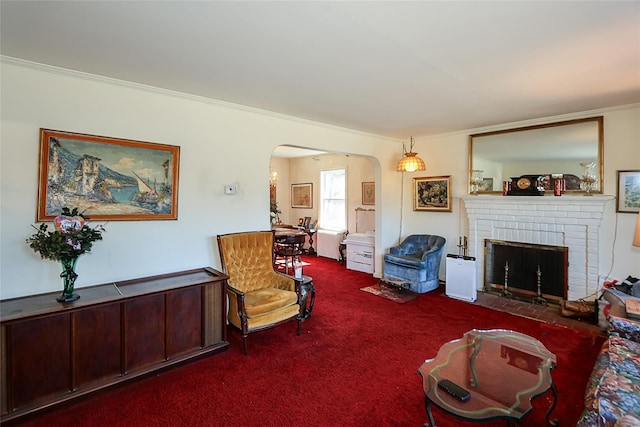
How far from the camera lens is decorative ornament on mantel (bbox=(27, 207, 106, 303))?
7.49 feet

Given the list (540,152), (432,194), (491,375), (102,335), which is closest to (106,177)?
(102,335)

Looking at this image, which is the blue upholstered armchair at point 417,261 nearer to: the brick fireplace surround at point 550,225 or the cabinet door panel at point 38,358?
the brick fireplace surround at point 550,225

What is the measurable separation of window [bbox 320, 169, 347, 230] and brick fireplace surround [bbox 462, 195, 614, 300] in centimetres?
323

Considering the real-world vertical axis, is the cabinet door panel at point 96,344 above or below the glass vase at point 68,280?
below

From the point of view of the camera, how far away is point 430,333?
11.3ft

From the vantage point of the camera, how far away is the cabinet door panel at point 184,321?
2736mm

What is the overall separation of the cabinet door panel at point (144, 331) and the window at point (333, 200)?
538 centimetres

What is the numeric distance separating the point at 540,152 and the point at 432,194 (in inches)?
65.8

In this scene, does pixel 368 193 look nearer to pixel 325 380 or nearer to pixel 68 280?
pixel 325 380

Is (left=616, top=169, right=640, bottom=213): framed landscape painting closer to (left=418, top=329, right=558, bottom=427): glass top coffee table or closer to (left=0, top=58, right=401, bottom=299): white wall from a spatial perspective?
(left=418, top=329, right=558, bottom=427): glass top coffee table

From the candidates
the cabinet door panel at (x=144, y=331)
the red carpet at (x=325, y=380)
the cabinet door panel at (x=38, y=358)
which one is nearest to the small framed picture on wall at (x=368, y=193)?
the red carpet at (x=325, y=380)

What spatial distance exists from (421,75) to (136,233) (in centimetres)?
304

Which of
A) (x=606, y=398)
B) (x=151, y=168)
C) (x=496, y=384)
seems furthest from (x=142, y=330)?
(x=606, y=398)

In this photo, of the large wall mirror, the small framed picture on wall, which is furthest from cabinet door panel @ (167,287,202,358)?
the small framed picture on wall
